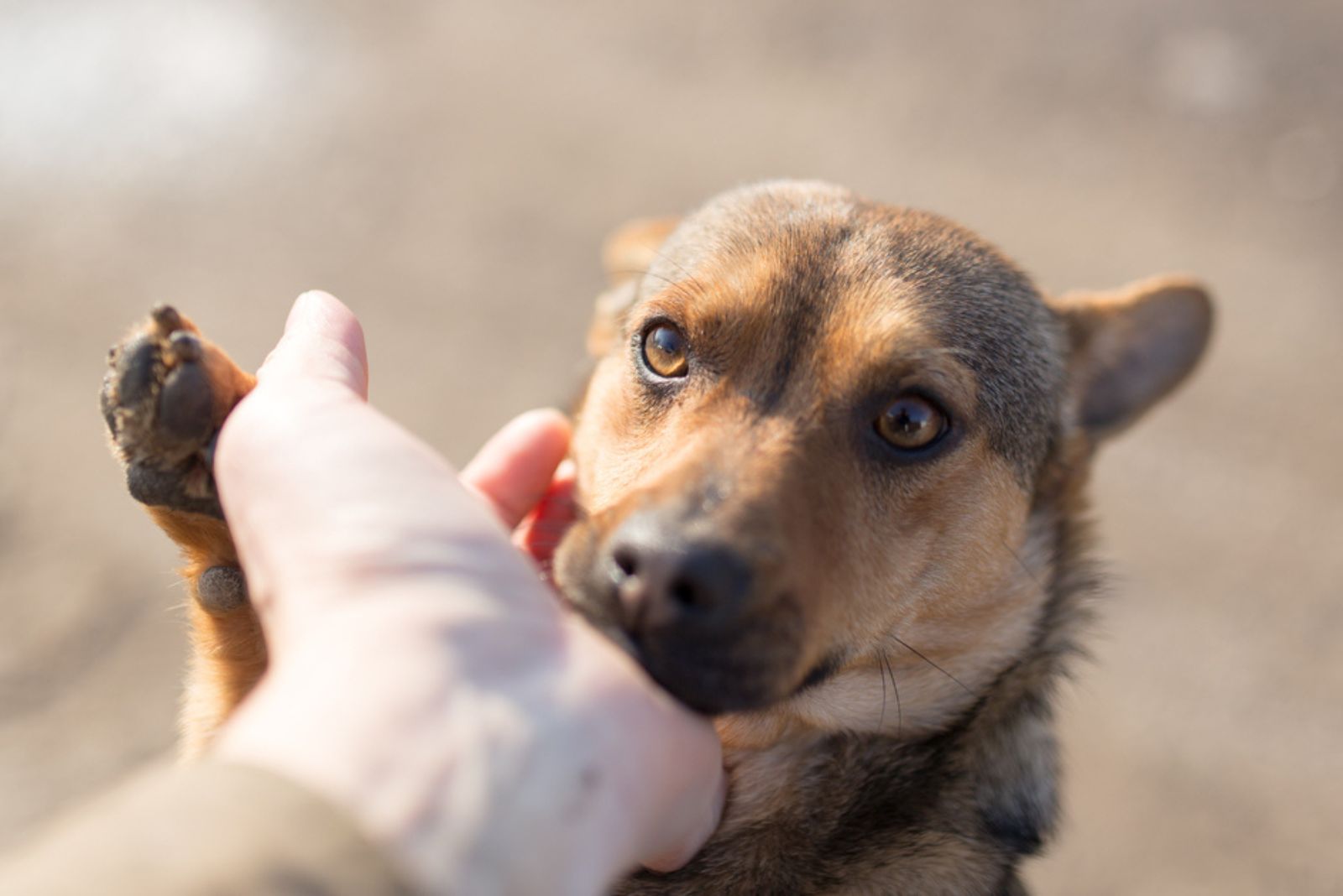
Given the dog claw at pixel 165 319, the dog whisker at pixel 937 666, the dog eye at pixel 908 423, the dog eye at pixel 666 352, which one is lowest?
the dog whisker at pixel 937 666

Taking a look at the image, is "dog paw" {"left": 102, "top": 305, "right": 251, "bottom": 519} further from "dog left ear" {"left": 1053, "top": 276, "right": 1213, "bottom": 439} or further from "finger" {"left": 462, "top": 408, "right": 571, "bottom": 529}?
"dog left ear" {"left": 1053, "top": 276, "right": 1213, "bottom": 439}

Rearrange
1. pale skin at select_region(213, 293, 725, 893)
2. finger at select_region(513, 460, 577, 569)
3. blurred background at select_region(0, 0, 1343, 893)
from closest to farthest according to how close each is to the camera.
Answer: pale skin at select_region(213, 293, 725, 893)
finger at select_region(513, 460, 577, 569)
blurred background at select_region(0, 0, 1343, 893)

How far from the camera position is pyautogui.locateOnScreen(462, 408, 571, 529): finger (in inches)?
154

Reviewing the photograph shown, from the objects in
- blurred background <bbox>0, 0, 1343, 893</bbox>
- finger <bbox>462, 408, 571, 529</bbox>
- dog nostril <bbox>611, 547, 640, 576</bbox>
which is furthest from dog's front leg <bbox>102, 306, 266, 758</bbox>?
blurred background <bbox>0, 0, 1343, 893</bbox>

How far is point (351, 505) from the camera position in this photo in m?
2.35

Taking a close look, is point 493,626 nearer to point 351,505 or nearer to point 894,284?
point 351,505

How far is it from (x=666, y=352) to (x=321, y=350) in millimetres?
1161

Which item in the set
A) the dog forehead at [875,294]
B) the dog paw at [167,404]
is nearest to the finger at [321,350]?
the dog paw at [167,404]

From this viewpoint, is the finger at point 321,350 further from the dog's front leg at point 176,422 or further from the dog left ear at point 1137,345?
the dog left ear at point 1137,345

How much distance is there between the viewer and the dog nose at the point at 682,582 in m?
2.54

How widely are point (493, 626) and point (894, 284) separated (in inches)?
74.4

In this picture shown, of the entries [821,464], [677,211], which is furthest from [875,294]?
[677,211]

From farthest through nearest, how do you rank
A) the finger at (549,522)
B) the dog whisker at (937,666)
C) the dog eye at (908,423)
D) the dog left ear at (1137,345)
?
the dog left ear at (1137,345), the finger at (549,522), the dog whisker at (937,666), the dog eye at (908,423)

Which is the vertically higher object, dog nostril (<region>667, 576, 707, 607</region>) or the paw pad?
the paw pad
